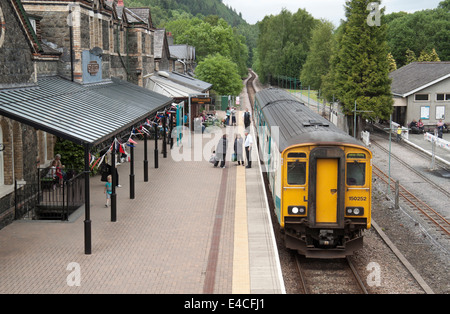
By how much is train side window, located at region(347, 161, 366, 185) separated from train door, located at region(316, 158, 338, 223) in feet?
1.09

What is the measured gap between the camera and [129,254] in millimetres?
12070

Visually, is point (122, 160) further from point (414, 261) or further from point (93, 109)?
point (414, 261)

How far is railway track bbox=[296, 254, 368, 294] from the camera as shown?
36.9ft

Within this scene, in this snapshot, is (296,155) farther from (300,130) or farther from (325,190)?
(300,130)

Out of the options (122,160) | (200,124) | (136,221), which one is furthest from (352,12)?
(136,221)

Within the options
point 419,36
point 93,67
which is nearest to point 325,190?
point 93,67

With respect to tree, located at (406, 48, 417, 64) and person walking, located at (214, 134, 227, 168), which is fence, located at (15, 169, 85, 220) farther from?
tree, located at (406, 48, 417, 64)

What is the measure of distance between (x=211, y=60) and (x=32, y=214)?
36866 millimetres

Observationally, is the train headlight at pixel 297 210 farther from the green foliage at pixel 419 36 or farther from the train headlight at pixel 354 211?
the green foliage at pixel 419 36

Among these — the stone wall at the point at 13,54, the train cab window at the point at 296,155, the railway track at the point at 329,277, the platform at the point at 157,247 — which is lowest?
the railway track at the point at 329,277

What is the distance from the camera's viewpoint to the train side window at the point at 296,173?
39.7ft

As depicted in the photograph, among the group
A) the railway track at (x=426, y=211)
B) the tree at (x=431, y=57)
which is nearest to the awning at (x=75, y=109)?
the railway track at (x=426, y=211)

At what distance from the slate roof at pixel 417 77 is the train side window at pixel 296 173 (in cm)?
2943

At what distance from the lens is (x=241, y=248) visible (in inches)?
493
